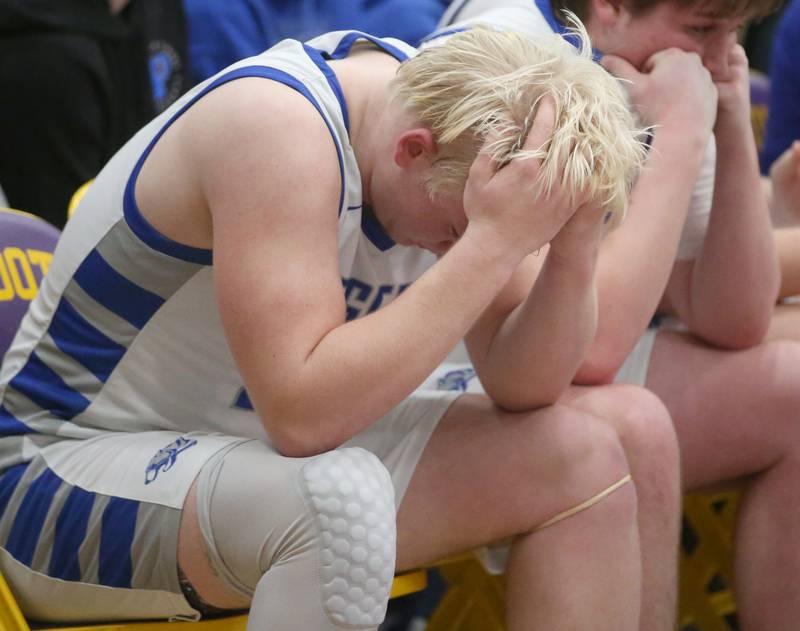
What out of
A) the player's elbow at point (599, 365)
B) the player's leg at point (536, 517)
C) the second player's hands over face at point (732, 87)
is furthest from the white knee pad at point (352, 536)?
the second player's hands over face at point (732, 87)

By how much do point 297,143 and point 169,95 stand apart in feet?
6.12

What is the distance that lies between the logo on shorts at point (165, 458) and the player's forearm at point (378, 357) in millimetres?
134

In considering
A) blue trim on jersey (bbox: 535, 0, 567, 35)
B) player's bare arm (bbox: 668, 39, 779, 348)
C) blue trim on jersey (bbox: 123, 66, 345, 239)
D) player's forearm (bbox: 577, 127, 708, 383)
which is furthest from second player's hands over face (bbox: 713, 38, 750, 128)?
blue trim on jersey (bbox: 123, 66, 345, 239)

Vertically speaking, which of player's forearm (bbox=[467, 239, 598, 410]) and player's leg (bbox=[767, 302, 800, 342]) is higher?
player's forearm (bbox=[467, 239, 598, 410])

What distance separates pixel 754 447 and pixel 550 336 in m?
0.48

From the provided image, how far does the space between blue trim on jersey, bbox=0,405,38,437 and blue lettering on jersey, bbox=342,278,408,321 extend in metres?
0.41

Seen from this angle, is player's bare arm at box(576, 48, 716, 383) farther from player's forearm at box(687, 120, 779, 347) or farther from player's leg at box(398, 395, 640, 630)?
player's leg at box(398, 395, 640, 630)

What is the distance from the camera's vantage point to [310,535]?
49.0 inches

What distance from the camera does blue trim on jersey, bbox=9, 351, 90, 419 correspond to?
152cm

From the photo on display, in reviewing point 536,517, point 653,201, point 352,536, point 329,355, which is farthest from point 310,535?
point 653,201

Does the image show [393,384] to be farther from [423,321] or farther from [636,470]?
[636,470]

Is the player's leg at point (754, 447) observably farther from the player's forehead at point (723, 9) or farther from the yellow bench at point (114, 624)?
the yellow bench at point (114, 624)

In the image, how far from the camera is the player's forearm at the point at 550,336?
1.49 meters

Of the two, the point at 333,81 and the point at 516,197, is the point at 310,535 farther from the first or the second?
the point at 333,81
